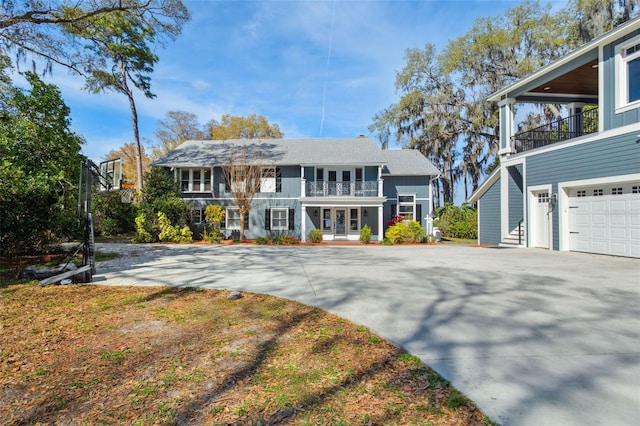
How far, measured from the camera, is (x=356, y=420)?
2.27 metres

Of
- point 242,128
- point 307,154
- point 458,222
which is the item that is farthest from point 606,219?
point 242,128

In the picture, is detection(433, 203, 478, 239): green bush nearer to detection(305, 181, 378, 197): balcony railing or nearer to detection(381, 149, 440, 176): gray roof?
detection(381, 149, 440, 176): gray roof

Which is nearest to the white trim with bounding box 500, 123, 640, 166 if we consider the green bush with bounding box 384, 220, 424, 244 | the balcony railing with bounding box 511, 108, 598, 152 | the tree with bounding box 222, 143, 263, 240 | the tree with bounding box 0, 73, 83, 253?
the balcony railing with bounding box 511, 108, 598, 152

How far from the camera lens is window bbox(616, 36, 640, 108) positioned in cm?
960

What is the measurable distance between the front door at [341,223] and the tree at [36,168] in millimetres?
13901

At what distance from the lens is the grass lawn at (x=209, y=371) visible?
2379 mm

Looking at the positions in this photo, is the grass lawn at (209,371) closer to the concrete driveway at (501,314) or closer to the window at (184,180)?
the concrete driveway at (501,314)

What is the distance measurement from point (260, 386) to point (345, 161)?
1823cm

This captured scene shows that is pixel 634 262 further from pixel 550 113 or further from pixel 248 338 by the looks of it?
pixel 550 113

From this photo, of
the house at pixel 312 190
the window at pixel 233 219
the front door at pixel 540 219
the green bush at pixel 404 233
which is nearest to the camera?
the front door at pixel 540 219

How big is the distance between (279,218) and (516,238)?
12.8 m

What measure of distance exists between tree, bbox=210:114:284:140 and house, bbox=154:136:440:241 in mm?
13954

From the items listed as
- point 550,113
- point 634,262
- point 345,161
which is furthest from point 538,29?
point 634,262

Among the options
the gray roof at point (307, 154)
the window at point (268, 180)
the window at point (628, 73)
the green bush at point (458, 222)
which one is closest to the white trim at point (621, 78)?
the window at point (628, 73)
